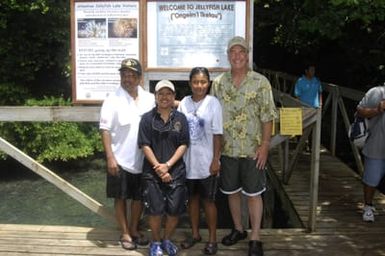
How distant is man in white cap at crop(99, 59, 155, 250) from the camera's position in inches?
161

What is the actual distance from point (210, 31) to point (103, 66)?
95 cm

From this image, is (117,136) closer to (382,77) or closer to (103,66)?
(103,66)

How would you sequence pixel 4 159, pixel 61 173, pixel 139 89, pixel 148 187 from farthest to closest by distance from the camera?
1. pixel 61 173
2. pixel 4 159
3. pixel 139 89
4. pixel 148 187

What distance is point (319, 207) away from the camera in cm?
573

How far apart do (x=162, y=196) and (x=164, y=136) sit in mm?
443

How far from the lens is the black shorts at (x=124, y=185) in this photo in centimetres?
419

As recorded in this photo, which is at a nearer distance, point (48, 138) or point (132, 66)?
point (132, 66)

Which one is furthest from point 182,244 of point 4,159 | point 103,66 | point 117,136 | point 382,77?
point 382,77

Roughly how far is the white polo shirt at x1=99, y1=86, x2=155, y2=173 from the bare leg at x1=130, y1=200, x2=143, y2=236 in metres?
0.30

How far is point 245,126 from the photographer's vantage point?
402cm

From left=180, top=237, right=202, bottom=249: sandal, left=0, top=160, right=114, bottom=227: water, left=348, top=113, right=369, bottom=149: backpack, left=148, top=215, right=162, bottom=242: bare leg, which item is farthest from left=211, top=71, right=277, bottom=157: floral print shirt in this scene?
left=0, top=160, right=114, bottom=227: water

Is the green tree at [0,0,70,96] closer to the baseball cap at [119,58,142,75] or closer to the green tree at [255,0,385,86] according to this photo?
the green tree at [255,0,385,86]

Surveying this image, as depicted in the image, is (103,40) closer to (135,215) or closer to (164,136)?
(164,136)

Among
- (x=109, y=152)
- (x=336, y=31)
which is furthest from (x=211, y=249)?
(x=336, y=31)
